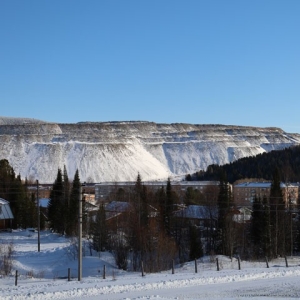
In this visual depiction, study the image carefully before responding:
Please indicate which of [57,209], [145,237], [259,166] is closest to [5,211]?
[57,209]

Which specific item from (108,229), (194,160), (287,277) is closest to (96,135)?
(194,160)

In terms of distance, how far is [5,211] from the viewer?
50.5 meters

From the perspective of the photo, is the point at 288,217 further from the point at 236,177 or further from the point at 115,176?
the point at 115,176

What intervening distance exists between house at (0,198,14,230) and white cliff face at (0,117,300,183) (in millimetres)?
76558

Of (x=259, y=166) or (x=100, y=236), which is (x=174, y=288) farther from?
(x=259, y=166)

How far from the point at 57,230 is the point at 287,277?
32221mm

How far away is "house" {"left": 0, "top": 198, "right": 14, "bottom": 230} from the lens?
49812 mm

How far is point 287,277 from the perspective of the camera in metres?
22.7

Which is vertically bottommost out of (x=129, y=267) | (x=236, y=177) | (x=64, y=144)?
(x=129, y=267)

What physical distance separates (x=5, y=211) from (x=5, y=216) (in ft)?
2.07

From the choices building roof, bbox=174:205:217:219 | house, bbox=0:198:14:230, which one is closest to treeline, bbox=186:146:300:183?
building roof, bbox=174:205:217:219

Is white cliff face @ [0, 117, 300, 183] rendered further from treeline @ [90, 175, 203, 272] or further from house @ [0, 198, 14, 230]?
treeline @ [90, 175, 203, 272]

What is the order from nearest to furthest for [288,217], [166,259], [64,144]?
1. [166,259]
2. [288,217]
3. [64,144]

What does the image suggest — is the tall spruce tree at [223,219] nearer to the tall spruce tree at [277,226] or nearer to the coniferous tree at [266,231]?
the coniferous tree at [266,231]
